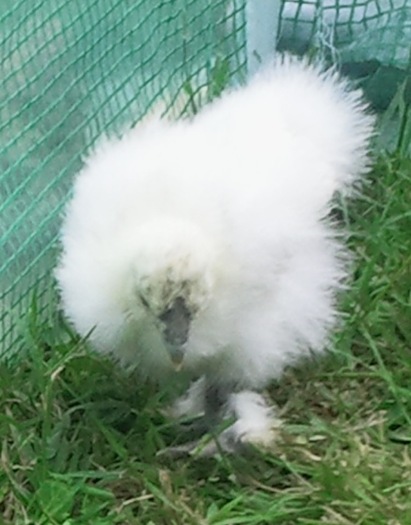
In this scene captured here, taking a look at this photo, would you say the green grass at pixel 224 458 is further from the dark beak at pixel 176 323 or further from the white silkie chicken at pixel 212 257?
the dark beak at pixel 176 323

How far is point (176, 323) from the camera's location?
2.13m

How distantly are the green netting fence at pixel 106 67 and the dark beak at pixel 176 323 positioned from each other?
18.0 inches

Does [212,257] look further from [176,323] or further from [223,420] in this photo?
[223,420]

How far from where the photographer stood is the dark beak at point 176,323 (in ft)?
6.96

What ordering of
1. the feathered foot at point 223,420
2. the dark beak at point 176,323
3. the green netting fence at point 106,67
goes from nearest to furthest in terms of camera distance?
the dark beak at point 176,323, the feathered foot at point 223,420, the green netting fence at point 106,67

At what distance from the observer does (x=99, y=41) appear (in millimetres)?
2762

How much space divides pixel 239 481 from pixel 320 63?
1.11m

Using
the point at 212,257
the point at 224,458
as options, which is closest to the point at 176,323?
the point at 212,257

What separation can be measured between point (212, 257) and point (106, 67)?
0.78 m

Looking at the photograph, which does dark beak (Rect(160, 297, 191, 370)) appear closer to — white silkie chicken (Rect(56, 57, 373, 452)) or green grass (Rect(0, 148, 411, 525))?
white silkie chicken (Rect(56, 57, 373, 452))

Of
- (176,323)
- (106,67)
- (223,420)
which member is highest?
(106,67)

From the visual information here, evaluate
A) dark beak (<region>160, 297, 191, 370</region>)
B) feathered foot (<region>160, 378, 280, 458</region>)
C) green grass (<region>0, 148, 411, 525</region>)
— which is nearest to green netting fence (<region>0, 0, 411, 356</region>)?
green grass (<region>0, 148, 411, 525</region>)

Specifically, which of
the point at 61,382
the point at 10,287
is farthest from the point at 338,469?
the point at 10,287

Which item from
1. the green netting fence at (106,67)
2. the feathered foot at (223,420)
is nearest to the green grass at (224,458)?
the feathered foot at (223,420)
